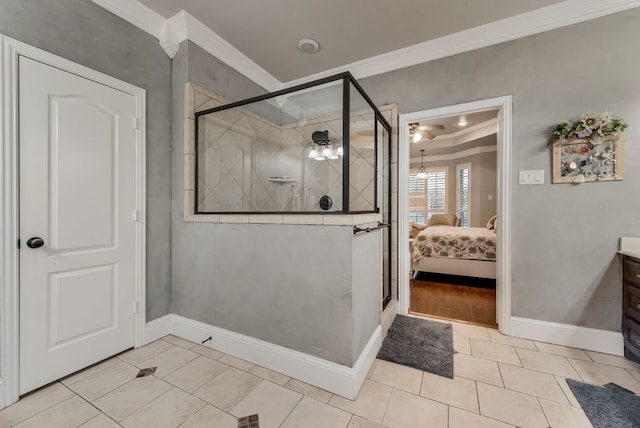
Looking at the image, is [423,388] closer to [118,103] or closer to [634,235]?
[634,235]

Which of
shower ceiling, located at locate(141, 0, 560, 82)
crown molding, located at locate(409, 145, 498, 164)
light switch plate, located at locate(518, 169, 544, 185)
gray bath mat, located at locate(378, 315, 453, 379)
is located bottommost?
gray bath mat, located at locate(378, 315, 453, 379)

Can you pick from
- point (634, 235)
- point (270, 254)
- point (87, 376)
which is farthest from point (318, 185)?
point (634, 235)

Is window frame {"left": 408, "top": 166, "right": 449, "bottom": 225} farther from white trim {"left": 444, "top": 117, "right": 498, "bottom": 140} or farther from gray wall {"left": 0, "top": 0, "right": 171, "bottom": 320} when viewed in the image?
gray wall {"left": 0, "top": 0, "right": 171, "bottom": 320}

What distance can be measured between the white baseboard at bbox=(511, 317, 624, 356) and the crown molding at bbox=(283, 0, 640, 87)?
2.43 meters

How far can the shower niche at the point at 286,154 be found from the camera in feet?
7.31

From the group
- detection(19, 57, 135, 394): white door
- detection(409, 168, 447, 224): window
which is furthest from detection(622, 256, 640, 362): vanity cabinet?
detection(409, 168, 447, 224): window

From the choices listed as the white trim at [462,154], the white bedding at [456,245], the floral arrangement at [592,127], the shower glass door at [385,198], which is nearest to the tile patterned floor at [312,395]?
the shower glass door at [385,198]

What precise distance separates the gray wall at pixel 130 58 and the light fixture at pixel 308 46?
1.25m

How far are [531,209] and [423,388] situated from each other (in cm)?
171

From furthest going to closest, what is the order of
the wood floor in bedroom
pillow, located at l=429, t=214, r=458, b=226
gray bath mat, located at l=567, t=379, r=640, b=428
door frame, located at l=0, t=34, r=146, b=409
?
pillow, located at l=429, t=214, r=458, b=226
the wood floor in bedroom
door frame, located at l=0, t=34, r=146, b=409
gray bath mat, located at l=567, t=379, r=640, b=428

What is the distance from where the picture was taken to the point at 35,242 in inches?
62.5

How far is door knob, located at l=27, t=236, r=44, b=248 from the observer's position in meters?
1.57

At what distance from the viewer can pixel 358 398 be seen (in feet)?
4.99

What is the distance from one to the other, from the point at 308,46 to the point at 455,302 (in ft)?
10.9
